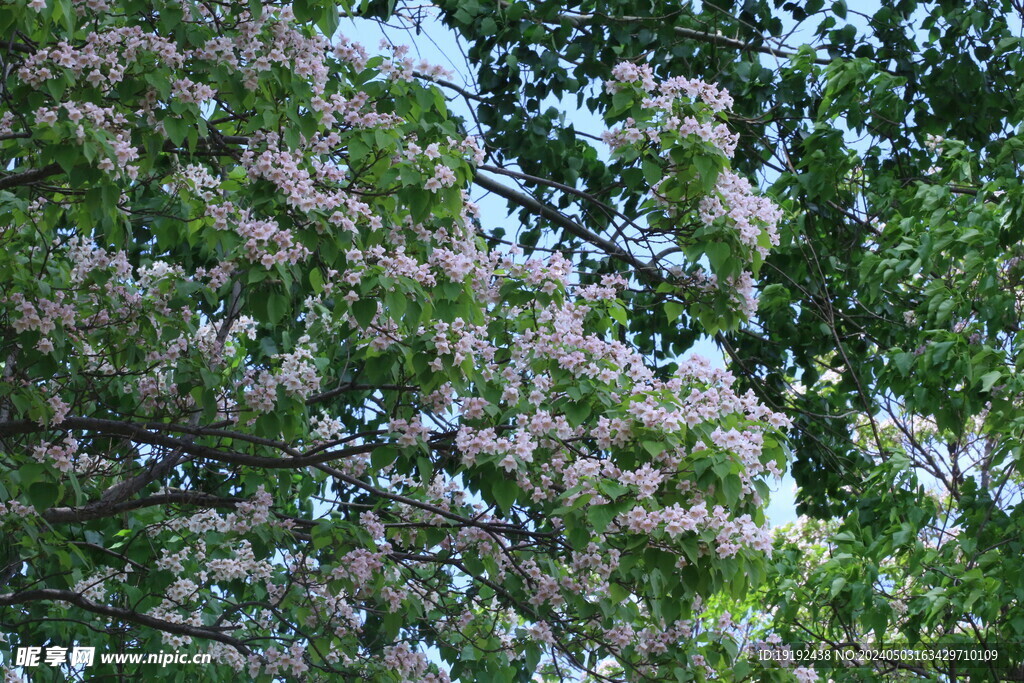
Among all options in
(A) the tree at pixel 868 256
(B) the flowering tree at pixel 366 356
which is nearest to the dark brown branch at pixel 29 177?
(B) the flowering tree at pixel 366 356

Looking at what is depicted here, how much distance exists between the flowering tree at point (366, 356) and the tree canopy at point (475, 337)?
0.02 m

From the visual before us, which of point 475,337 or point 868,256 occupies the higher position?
point 868,256

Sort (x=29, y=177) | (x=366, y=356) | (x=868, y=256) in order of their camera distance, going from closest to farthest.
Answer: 1. (x=29, y=177)
2. (x=366, y=356)
3. (x=868, y=256)

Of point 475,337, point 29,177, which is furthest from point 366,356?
point 29,177

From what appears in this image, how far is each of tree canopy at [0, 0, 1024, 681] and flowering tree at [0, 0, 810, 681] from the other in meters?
0.02

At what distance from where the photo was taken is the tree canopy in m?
4.12

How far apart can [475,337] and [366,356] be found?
50 cm

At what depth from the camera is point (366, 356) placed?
4.52m

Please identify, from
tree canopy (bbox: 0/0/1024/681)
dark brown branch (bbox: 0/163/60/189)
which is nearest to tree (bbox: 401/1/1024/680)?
tree canopy (bbox: 0/0/1024/681)

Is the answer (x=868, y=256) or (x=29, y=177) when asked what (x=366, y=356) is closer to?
(x=29, y=177)

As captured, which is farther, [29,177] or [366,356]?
[366,356]

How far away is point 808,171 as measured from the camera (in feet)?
23.3

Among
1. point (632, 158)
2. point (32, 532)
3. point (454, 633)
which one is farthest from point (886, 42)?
point (32, 532)

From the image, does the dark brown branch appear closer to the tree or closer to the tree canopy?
the tree canopy
